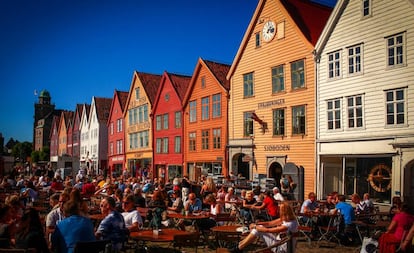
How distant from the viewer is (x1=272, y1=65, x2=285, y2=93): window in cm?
2489

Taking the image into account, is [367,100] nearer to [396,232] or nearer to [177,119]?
[396,232]

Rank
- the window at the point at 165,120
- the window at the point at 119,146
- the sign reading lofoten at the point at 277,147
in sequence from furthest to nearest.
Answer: the window at the point at 119,146, the window at the point at 165,120, the sign reading lofoten at the point at 277,147

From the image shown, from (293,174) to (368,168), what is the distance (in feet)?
14.9

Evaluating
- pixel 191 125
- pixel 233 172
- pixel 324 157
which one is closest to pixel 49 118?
→ pixel 191 125

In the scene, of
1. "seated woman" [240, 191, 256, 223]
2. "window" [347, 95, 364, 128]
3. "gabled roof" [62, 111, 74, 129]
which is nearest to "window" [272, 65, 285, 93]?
"window" [347, 95, 364, 128]

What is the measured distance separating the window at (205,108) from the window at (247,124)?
468 cm

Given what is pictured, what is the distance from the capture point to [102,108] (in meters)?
56.2

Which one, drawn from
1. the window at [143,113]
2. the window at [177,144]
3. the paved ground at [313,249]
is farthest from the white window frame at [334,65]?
the window at [143,113]

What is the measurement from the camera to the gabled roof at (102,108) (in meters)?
55.2

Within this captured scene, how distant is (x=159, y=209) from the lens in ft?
42.2

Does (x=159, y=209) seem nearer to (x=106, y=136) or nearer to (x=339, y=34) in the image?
(x=339, y=34)

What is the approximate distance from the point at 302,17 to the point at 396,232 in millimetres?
19025

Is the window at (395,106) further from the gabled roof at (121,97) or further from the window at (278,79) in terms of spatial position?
the gabled roof at (121,97)

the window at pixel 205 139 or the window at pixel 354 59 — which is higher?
the window at pixel 354 59
